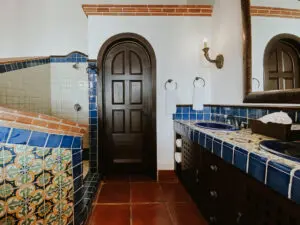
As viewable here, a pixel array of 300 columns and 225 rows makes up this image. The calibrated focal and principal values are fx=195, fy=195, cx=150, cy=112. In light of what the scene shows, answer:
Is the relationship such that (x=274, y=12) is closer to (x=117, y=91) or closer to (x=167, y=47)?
(x=167, y=47)

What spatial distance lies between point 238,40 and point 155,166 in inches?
79.9

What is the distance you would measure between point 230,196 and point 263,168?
0.49m

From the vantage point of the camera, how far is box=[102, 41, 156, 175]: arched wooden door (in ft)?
9.80

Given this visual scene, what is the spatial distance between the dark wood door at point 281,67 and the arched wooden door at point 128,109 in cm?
160

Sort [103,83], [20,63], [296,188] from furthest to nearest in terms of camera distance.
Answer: [103,83], [20,63], [296,188]

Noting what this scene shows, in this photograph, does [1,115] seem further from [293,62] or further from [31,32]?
[31,32]

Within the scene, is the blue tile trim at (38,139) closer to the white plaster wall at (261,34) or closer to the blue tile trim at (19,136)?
the blue tile trim at (19,136)

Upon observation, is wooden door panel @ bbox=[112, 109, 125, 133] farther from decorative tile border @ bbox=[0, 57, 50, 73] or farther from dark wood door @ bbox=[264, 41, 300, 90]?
dark wood door @ bbox=[264, 41, 300, 90]

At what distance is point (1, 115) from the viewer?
1128 millimetres

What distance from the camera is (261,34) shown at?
1.84m

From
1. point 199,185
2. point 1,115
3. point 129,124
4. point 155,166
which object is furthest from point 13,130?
point 155,166

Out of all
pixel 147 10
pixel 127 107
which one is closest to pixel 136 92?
pixel 127 107

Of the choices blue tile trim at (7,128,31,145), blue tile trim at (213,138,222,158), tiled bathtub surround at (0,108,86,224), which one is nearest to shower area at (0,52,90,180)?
tiled bathtub surround at (0,108,86,224)

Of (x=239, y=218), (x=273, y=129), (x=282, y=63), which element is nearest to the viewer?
(x=239, y=218)
